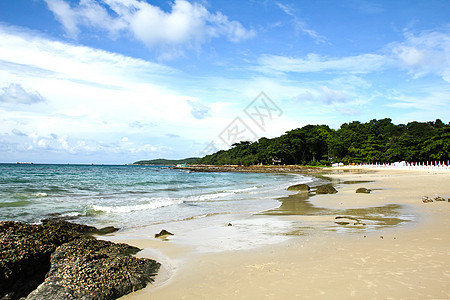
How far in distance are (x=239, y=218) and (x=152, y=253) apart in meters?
4.67

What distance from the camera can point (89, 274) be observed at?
12.9ft

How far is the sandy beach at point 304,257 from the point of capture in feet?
12.8

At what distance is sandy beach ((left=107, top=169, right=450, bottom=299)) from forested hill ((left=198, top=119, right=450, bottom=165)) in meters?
52.3

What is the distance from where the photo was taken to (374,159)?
7050 cm

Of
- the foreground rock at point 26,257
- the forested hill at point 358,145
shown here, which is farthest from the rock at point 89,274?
the forested hill at point 358,145

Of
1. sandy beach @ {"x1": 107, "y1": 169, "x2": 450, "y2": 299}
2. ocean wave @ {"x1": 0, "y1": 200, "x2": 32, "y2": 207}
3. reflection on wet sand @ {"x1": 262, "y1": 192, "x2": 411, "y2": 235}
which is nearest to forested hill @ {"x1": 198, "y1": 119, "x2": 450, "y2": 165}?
reflection on wet sand @ {"x1": 262, "y1": 192, "x2": 411, "y2": 235}

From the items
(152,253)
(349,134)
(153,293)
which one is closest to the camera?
(153,293)

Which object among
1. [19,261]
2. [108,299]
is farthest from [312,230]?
[19,261]

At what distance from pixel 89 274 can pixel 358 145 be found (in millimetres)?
77291

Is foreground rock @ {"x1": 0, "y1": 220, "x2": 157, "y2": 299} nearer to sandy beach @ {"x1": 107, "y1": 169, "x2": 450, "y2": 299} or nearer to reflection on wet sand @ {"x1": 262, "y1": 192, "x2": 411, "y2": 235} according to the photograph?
sandy beach @ {"x1": 107, "y1": 169, "x2": 450, "y2": 299}

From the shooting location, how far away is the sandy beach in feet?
12.8

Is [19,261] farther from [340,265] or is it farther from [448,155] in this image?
[448,155]

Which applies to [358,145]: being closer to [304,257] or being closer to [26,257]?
[304,257]

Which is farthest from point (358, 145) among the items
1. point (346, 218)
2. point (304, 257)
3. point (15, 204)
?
point (304, 257)
